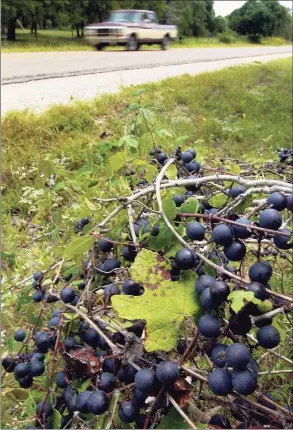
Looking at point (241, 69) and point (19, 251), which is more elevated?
point (241, 69)

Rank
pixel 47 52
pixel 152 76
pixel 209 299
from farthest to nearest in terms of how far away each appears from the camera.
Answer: pixel 47 52 → pixel 152 76 → pixel 209 299

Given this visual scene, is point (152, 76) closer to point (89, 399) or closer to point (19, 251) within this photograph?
point (19, 251)

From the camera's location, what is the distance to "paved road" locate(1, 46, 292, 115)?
5113mm

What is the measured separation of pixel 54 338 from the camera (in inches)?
40.9

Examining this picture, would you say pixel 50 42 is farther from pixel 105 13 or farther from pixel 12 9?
pixel 12 9

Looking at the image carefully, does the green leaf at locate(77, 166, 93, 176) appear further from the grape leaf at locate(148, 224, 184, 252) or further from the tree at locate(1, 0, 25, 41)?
the tree at locate(1, 0, 25, 41)

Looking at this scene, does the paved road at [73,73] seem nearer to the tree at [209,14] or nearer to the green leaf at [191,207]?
the tree at [209,14]

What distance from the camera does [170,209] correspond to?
916 millimetres

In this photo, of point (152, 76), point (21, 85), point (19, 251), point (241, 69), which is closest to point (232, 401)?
point (19, 251)

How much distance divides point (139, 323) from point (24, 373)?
0.33 metres

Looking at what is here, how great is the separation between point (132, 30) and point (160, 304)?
434 centimetres

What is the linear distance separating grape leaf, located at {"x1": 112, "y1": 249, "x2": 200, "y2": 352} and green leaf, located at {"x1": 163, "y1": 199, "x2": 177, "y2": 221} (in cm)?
10

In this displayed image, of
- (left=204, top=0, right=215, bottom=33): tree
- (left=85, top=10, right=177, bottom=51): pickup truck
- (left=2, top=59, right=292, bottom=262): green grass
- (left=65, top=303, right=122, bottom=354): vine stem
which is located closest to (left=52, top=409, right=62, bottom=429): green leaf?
(left=65, top=303, right=122, bottom=354): vine stem

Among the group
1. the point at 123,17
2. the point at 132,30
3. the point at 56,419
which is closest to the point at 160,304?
the point at 56,419
